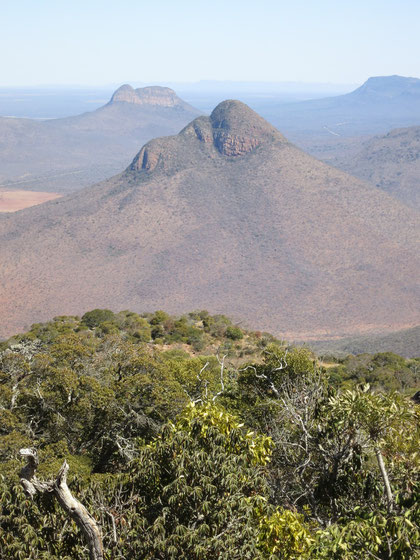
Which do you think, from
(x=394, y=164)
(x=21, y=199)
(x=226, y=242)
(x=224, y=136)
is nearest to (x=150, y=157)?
(x=224, y=136)

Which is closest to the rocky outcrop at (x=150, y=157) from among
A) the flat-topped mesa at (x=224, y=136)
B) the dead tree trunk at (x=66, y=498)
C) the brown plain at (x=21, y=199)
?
the flat-topped mesa at (x=224, y=136)

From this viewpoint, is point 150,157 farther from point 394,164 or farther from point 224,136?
point 394,164

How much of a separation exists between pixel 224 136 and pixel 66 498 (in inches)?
3614

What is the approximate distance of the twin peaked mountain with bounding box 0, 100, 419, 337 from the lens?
2532 inches

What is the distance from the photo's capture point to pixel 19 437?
12852mm

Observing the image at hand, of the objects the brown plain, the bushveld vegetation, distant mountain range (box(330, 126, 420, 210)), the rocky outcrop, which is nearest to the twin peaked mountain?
the rocky outcrop

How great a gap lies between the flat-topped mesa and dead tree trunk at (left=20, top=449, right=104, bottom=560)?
296 feet

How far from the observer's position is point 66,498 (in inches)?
225

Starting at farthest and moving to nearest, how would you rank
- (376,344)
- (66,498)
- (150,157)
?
(150,157), (376,344), (66,498)

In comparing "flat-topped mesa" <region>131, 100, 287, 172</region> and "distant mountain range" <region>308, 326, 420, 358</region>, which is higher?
"flat-topped mesa" <region>131, 100, 287, 172</region>

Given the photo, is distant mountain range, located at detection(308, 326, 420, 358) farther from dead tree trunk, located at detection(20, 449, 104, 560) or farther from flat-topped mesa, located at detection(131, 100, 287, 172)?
flat-topped mesa, located at detection(131, 100, 287, 172)

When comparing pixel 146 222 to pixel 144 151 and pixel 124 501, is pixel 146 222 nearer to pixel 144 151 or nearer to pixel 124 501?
pixel 144 151

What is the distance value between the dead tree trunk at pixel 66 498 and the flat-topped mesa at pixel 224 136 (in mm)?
90189

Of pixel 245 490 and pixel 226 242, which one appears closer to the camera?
pixel 245 490
